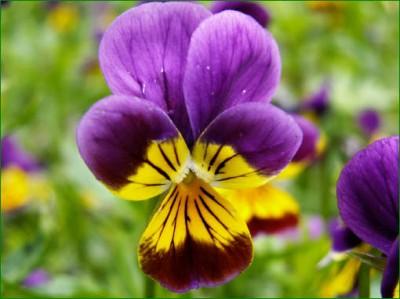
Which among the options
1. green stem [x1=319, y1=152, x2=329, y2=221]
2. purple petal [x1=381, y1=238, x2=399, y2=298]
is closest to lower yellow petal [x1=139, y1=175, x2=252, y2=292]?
purple petal [x1=381, y1=238, x2=399, y2=298]

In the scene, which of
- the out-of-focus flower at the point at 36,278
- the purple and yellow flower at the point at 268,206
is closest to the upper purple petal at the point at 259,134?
the purple and yellow flower at the point at 268,206

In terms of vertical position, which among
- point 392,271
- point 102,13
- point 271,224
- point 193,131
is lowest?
point 102,13

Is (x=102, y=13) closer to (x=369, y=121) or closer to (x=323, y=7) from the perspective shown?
(x=323, y=7)

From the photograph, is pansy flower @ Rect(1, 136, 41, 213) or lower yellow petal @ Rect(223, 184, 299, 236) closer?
lower yellow petal @ Rect(223, 184, 299, 236)

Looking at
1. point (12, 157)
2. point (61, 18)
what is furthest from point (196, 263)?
point (61, 18)

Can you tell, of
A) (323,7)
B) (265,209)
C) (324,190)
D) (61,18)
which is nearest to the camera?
(265,209)

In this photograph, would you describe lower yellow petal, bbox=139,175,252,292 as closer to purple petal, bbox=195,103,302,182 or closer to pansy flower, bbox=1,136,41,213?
purple petal, bbox=195,103,302,182
